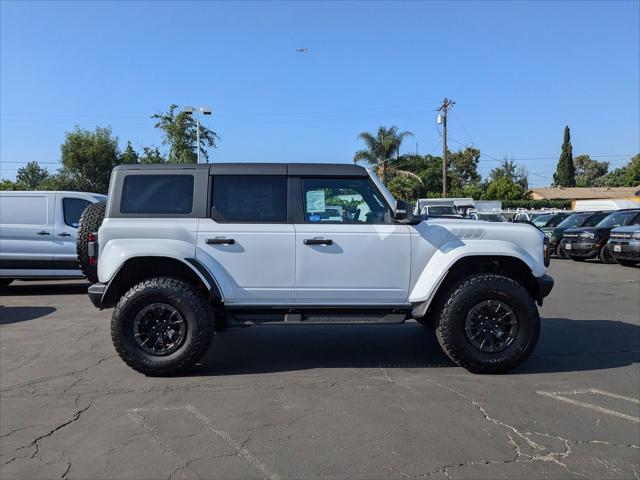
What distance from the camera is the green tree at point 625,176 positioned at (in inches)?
2547

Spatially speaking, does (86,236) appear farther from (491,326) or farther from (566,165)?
(566,165)

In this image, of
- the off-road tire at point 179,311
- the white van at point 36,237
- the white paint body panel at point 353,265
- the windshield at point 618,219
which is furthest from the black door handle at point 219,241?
the windshield at point 618,219

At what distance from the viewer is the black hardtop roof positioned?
5406 millimetres

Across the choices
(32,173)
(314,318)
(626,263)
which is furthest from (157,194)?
(32,173)

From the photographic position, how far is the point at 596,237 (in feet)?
55.1

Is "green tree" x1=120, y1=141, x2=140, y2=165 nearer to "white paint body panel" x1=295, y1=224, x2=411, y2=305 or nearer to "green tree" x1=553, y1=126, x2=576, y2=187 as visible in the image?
"white paint body panel" x1=295, y1=224, x2=411, y2=305

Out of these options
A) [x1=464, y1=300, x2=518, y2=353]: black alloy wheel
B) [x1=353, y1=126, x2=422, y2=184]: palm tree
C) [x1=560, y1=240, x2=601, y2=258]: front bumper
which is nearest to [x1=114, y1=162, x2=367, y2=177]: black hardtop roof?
[x1=464, y1=300, x2=518, y2=353]: black alloy wheel

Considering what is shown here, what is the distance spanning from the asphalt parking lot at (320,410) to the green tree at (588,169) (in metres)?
105

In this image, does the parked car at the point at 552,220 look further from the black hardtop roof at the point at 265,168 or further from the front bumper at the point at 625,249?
the black hardtop roof at the point at 265,168

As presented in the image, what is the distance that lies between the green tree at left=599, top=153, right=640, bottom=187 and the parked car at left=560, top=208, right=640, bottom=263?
52.6m

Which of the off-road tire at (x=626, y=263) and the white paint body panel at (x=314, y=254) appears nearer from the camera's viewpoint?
the white paint body panel at (x=314, y=254)

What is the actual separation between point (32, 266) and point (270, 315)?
22.6 ft

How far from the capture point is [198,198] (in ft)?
17.5

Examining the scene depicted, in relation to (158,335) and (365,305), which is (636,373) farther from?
(158,335)
